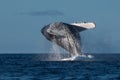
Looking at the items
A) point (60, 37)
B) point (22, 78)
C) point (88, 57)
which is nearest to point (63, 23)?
point (60, 37)

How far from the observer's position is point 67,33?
88.1m

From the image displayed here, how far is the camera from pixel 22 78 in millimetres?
56406

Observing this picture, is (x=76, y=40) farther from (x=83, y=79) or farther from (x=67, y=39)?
(x=83, y=79)

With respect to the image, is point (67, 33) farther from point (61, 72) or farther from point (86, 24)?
point (61, 72)

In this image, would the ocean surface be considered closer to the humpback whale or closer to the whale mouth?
the humpback whale

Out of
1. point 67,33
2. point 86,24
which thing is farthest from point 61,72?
point 67,33

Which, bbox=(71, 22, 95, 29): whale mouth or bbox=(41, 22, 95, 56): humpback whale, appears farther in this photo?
bbox=(41, 22, 95, 56): humpback whale

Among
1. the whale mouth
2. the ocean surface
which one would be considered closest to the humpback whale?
the whale mouth

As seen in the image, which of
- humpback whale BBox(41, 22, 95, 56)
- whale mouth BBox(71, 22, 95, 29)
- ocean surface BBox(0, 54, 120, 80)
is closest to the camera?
ocean surface BBox(0, 54, 120, 80)

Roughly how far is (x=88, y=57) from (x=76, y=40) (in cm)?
527

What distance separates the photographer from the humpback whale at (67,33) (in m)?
86.0

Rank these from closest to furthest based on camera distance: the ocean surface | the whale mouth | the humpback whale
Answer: the ocean surface
the whale mouth
the humpback whale

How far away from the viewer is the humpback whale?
86.0m

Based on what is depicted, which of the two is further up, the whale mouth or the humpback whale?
the whale mouth
